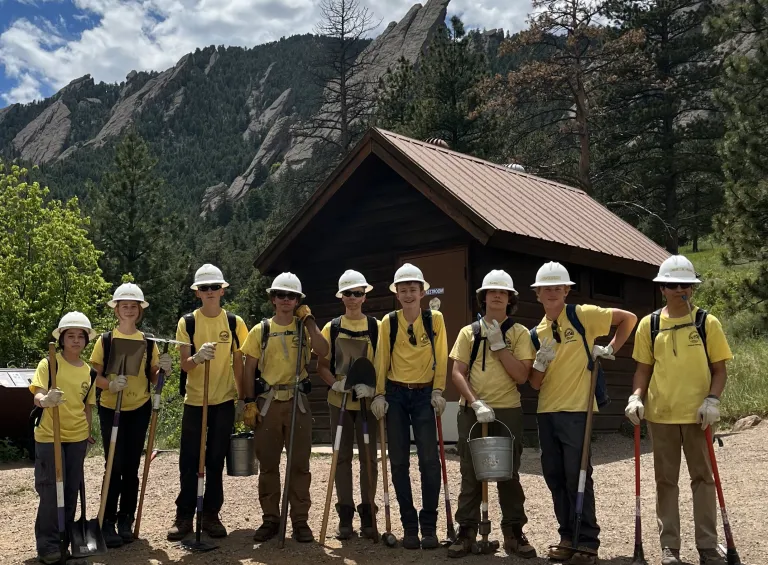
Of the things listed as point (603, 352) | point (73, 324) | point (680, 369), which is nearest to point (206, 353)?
point (73, 324)

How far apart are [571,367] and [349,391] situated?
176 cm

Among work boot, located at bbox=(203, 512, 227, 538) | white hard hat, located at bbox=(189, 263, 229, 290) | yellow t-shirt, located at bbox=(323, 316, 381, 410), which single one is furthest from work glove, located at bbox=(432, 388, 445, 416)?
work boot, located at bbox=(203, 512, 227, 538)

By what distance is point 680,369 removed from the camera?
17.0 feet

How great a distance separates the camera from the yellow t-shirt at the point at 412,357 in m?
6.01

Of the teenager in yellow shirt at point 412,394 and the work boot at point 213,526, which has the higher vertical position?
the teenager in yellow shirt at point 412,394

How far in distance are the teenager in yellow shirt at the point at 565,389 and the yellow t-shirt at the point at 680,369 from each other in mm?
288

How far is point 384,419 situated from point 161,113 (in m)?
148

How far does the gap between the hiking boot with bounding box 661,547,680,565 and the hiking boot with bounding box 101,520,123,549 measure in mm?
4022

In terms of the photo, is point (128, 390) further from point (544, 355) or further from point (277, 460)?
point (544, 355)

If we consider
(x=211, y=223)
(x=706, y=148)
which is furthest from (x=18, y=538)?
(x=211, y=223)

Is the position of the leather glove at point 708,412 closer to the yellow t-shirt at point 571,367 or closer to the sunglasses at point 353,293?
the yellow t-shirt at point 571,367

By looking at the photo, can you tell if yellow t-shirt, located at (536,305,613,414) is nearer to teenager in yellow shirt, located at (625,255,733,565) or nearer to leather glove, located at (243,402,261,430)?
teenager in yellow shirt, located at (625,255,733,565)

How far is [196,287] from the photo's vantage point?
6.34 meters

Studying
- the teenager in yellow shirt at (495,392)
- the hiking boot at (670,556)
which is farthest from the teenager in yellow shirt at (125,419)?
the hiking boot at (670,556)
